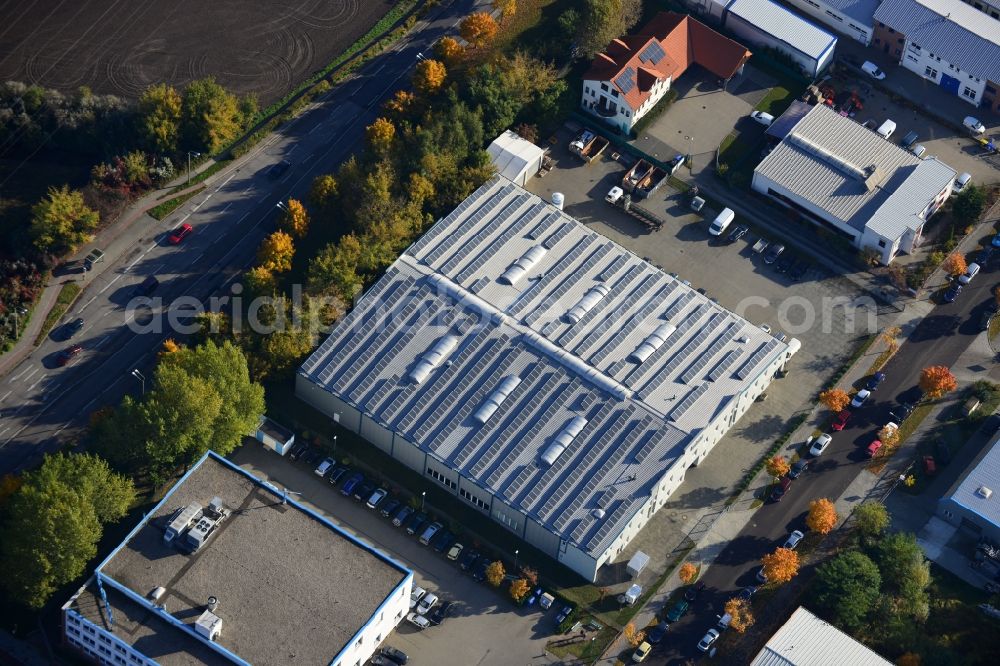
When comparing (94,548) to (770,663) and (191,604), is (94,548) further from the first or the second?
(770,663)

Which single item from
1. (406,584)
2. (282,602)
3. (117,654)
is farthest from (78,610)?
(406,584)

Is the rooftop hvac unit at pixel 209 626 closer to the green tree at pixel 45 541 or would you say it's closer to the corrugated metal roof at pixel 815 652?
the green tree at pixel 45 541

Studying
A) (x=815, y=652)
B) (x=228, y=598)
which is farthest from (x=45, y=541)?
(x=815, y=652)

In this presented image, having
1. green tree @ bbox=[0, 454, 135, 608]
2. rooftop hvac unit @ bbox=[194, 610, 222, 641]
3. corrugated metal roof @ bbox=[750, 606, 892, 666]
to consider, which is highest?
corrugated metal roof @ bbox=[750, 606, 892, 666]

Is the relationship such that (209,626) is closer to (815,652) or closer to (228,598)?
(228,598)

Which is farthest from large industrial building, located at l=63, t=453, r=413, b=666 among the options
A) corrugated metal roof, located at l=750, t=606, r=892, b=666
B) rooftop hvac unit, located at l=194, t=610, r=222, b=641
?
corrugated metal roof, located at l=750, t=606, r=892, b=666

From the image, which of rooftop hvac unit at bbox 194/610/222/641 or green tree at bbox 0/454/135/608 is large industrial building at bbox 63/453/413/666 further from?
green tree at bbox 0/454/135/608
